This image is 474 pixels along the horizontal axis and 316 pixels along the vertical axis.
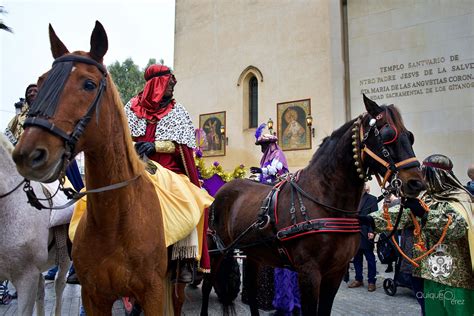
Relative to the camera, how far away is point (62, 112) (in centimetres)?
188

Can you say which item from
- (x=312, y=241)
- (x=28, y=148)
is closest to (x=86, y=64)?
(x=28, y=148)

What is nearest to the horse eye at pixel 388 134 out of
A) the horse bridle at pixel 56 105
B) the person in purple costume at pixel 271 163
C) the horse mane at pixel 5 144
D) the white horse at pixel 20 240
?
the horse bridle at pixel 56 105

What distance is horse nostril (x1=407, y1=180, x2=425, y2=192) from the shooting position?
314 cm

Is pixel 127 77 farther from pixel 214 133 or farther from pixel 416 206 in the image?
pixel 416 206

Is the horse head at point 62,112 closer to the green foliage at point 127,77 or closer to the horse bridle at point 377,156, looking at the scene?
the horse bridle at point 377,156

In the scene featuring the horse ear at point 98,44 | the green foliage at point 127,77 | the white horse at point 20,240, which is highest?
→ the green foliage at point 127,77

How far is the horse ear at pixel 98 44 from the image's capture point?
216 centimetres

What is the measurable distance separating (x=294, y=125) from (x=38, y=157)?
14.3m

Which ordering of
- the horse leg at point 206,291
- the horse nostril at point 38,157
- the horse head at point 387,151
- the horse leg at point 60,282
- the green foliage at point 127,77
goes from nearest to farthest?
the horse nostril at point 38,157, the horse head at point 387,151, the horse leg at point 60,282, the horse leg at point 206,291, the green foliage at point 127,77

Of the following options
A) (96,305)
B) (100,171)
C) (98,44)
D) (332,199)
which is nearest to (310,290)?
(332,199)

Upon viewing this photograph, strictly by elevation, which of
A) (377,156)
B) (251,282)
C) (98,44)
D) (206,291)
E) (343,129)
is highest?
(98,44)

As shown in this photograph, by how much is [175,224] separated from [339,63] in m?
12.7

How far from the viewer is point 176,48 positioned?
19891 millimetres

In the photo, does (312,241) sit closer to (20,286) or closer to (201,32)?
(20,286)
